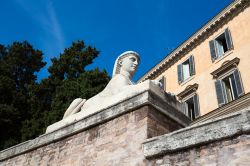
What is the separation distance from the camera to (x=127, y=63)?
20.0 ft

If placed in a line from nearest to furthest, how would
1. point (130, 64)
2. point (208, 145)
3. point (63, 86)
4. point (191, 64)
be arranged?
point (208, 145) < point (130, 64) < point (63, 86) < point (191, 64)

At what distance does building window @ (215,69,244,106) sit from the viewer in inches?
642

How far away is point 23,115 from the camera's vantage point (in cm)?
1773

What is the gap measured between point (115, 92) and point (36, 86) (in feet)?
44.9

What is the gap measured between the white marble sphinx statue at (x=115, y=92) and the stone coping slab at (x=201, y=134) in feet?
4.18

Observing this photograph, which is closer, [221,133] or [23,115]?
[221,133]

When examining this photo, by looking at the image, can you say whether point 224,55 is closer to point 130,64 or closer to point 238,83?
point 238,83

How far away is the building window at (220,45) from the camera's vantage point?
18.6 m

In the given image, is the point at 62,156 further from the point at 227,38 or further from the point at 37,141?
the point at 227,38

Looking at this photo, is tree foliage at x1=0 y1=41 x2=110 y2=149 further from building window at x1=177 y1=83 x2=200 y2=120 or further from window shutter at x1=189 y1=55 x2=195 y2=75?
window shutter at x1=189 y1=55 x2=195 y2=75

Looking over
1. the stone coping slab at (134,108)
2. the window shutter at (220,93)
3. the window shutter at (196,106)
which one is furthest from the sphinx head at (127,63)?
the window shutter at (196,106)

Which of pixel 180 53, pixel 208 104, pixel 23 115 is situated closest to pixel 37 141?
pixel 23 115

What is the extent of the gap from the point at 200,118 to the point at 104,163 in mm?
14123

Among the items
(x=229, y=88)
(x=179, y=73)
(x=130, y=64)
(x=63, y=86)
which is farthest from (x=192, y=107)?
(x=130, y=64)
